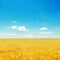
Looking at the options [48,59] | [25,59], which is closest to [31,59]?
[25,59]

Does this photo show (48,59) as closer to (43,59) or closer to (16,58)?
(43,59)

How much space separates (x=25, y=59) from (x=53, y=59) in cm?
149

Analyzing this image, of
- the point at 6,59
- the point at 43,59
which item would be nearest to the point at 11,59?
the point at 6,59

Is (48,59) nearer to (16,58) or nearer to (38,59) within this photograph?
(38,59)

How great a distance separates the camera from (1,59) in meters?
9.12

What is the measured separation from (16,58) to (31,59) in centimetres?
81

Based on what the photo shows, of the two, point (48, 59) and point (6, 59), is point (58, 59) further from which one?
point (6, 59)

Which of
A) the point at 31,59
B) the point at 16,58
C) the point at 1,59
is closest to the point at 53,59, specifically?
the point at 31,59

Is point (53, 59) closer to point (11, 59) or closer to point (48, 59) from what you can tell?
point (48, 59)

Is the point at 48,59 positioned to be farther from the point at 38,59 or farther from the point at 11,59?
the point at 11,59

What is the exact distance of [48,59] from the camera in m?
9.23

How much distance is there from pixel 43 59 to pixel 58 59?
813 mm

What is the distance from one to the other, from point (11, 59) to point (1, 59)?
0.52 meters

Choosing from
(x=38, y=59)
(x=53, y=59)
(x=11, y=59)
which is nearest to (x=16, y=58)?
(x=11, y=59)
